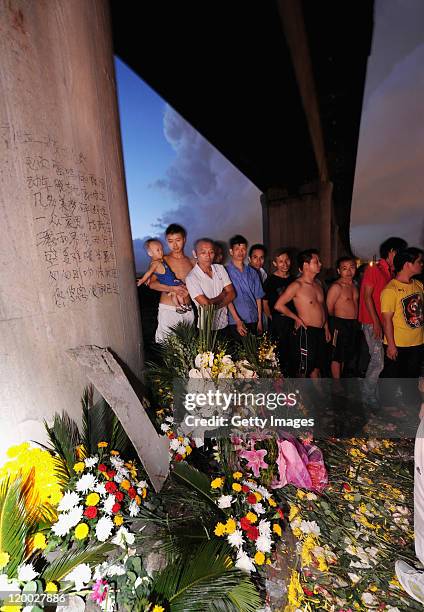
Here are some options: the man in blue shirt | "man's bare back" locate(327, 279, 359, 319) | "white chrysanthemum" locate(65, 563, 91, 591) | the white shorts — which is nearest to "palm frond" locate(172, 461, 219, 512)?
"white chrysanthemum" locate(65, 563, 91, 591)

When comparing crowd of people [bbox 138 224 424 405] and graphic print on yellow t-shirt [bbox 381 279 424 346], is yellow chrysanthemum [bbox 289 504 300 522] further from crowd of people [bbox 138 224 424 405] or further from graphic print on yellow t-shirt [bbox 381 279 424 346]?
graphic print on yellow t-shirt [bbox 381 279 424 346]

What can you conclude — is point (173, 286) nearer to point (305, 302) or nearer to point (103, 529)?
point (305, 302)

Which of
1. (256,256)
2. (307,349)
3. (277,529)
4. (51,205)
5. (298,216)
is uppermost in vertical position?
(298,216)

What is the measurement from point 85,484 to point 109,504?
165 millimetres

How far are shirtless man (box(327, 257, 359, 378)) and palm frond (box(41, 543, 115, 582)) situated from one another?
12.8ft

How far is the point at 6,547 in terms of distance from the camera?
1380 mm

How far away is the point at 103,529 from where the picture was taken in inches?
60.2

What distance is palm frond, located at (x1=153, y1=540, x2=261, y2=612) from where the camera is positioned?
1.41 metres

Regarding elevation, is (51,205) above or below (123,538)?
above

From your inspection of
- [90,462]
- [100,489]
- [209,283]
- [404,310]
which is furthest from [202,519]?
[404,310]

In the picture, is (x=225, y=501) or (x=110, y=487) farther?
(x=225, y=501)

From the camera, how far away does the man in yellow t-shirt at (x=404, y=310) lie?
3.77m

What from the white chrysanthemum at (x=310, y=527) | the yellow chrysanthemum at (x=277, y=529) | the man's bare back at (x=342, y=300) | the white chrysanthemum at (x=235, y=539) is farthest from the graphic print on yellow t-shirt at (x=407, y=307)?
the white chrysanthemum at (x=235, y=539)

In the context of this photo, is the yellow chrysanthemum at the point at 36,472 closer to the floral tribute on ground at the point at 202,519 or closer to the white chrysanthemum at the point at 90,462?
the floral tribute on ground at the point at 202,519
